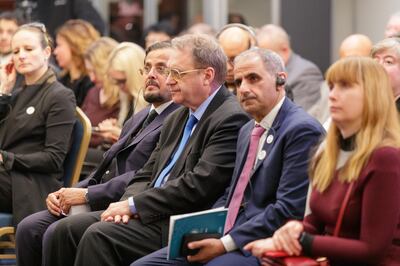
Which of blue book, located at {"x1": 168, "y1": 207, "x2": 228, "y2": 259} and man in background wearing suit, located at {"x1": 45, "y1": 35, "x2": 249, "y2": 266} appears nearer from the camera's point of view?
blue book, located at {"x1": 168, "y1": 207, "x2": 228, "y2": 259}

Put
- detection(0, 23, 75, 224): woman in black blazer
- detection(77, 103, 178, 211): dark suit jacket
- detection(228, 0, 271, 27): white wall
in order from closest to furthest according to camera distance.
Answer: detection(77, 103, 178, 211): dark suit jacket
detection(0, 23, 75, 224): woman in black blazer
detection(228, 0, 271, 27): white wall

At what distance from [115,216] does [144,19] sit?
7607mm

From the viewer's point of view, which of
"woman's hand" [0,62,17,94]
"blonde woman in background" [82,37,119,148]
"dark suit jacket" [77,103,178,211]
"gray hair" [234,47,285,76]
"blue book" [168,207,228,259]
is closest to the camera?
"blue book" [168,207,228,259]

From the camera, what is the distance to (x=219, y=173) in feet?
14.8

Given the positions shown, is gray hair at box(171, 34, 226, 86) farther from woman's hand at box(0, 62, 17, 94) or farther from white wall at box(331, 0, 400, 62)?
white wall at box(331, 0, 400, 62)

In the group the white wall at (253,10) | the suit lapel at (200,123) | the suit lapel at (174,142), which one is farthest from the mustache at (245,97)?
the white wall at (253,10)

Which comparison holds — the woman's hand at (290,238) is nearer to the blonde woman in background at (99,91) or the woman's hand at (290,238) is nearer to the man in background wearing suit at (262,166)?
the man in background wearing suit at (262,166)

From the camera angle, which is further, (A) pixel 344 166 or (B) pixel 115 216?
(B) pixel 115 216

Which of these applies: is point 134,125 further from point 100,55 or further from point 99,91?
point 100,55

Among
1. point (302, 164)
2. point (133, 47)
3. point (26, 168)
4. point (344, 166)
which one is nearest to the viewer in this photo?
point (344, 166)

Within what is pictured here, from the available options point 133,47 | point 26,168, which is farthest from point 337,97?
point 133,47

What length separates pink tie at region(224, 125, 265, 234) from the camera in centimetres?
422

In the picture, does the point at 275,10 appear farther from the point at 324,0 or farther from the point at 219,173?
the point at 219,173

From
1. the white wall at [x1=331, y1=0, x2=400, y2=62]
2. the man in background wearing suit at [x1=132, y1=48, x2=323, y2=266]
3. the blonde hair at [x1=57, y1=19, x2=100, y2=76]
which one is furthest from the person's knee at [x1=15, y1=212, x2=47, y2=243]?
the white wall at [x1=331, y1=0, x2=400, y2=62]
